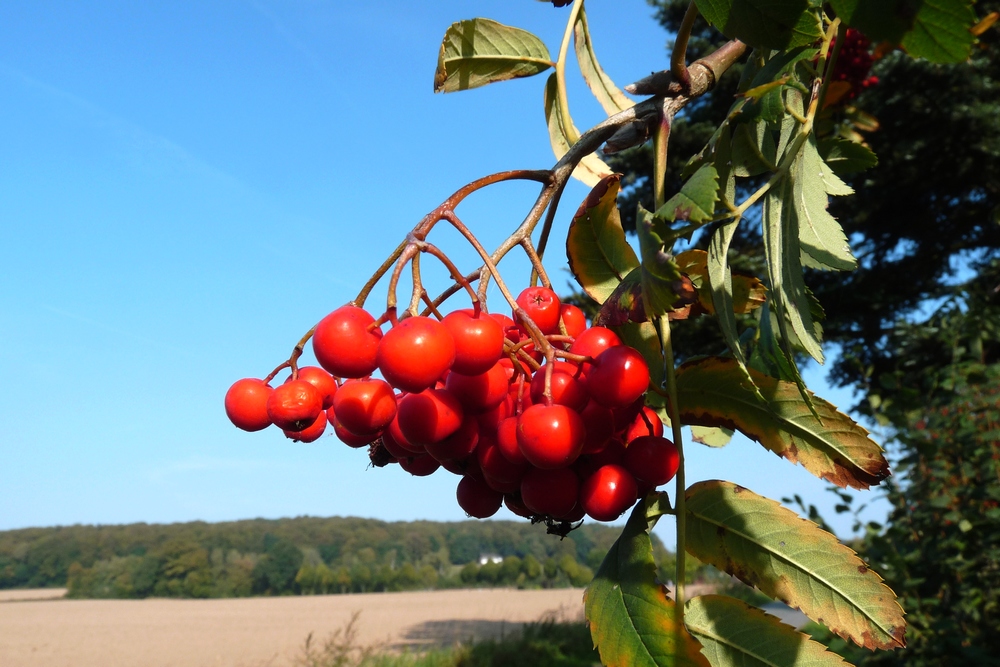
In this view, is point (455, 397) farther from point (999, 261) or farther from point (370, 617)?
point (370, 617)

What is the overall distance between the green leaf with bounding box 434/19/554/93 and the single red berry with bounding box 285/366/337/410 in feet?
1.45

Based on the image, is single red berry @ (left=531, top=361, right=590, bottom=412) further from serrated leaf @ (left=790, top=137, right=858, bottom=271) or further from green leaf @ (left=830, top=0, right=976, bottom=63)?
green leaf @ (left=830, top=0, right=976, bottom=63)

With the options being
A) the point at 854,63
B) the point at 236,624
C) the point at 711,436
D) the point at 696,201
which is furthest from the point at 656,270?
the point at 236,624

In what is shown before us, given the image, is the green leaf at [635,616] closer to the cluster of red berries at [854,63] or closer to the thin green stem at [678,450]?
the thin green stem at [678,450]

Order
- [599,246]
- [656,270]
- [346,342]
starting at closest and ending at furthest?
1. [656,270]
2. [346,342]
3. [599,246]

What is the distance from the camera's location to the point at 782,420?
0.76m

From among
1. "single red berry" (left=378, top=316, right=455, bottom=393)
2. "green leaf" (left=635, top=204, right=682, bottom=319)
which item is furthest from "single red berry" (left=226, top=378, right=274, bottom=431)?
"green leaf" (left=635, top=204, right=682, bottom=319)

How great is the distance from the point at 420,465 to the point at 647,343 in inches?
12.3

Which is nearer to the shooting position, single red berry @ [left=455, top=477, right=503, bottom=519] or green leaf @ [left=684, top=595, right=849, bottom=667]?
green leaf @ [left=684, top=595, right=849, bottom=667]

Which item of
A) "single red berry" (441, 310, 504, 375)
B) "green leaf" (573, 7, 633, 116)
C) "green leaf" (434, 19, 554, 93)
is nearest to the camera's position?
"single red berry" (441, 310, 504, 375)

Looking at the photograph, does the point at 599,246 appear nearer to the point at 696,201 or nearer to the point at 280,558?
the point at 696,201

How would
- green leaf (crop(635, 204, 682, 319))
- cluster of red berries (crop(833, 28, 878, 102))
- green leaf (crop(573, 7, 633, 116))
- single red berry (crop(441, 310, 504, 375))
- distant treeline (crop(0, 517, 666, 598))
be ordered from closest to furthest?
green leaf (crop(635, 204, 682, 319))
single red berry (crop(441, 310, 504, 375))
green leaf (crop(573, 7, 633, 116))
cluster of red berries (crop(833, 28, 878, 102))
distant treeline (crop(0, 517, 666, 598))

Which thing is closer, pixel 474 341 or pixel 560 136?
pixel 474 341

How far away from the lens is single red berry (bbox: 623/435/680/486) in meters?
0.73
